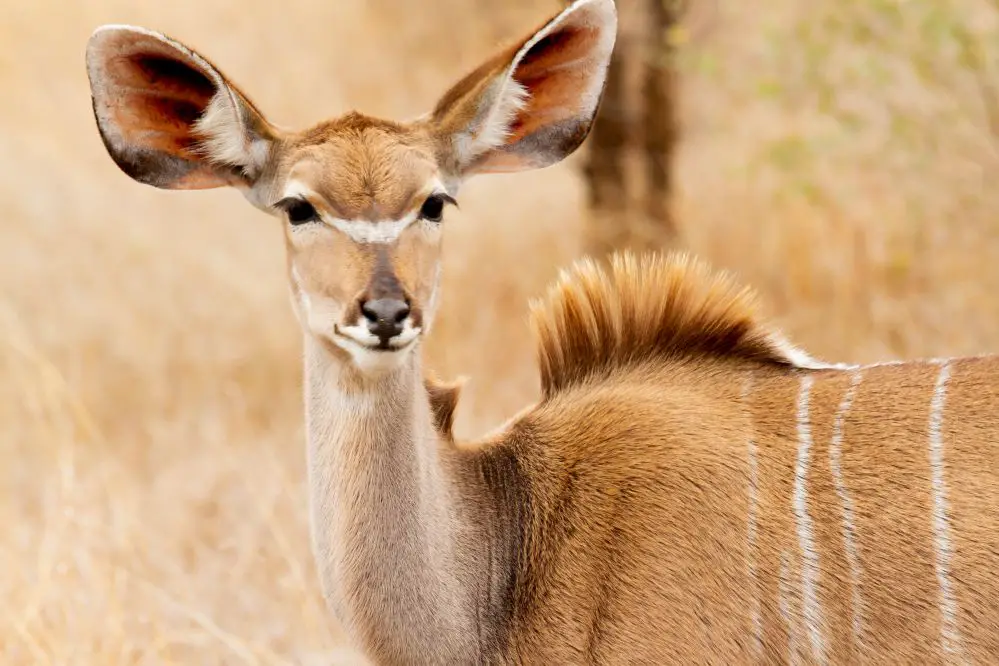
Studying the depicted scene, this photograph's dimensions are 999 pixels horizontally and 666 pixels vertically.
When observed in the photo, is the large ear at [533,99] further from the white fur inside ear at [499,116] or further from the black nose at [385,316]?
the black nose at [385,316]

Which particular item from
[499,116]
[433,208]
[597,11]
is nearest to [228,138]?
[433,208]

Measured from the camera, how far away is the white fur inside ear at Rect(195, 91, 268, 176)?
2.68 m

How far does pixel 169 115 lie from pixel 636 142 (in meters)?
3.92

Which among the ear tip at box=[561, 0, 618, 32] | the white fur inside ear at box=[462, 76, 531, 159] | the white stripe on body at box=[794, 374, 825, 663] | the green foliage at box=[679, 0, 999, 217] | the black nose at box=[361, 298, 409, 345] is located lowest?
the white stripe on body at box=[794, 374, 825, 663]

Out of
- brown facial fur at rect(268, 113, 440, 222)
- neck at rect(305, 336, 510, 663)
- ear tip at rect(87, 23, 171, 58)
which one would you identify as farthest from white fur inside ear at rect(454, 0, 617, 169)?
ear tip at rect(87, 23, 171, 58)

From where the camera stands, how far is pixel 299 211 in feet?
8.52

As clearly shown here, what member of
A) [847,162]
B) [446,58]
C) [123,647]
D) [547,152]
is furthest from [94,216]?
[547,152]

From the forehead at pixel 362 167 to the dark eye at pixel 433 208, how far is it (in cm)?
3

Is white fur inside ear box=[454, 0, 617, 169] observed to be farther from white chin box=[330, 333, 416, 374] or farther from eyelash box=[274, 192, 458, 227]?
white chin box=[330, 333, 416, 374]

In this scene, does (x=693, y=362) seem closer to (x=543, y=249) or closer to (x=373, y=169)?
(x=373, y=169)

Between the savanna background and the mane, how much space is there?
97 cm

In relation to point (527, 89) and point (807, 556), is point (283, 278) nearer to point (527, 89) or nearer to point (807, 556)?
point (527, 89)

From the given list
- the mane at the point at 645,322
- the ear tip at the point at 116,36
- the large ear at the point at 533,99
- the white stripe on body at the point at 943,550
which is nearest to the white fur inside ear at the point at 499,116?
the large ear at the point at 533,99

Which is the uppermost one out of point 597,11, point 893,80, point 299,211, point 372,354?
point 893,80
